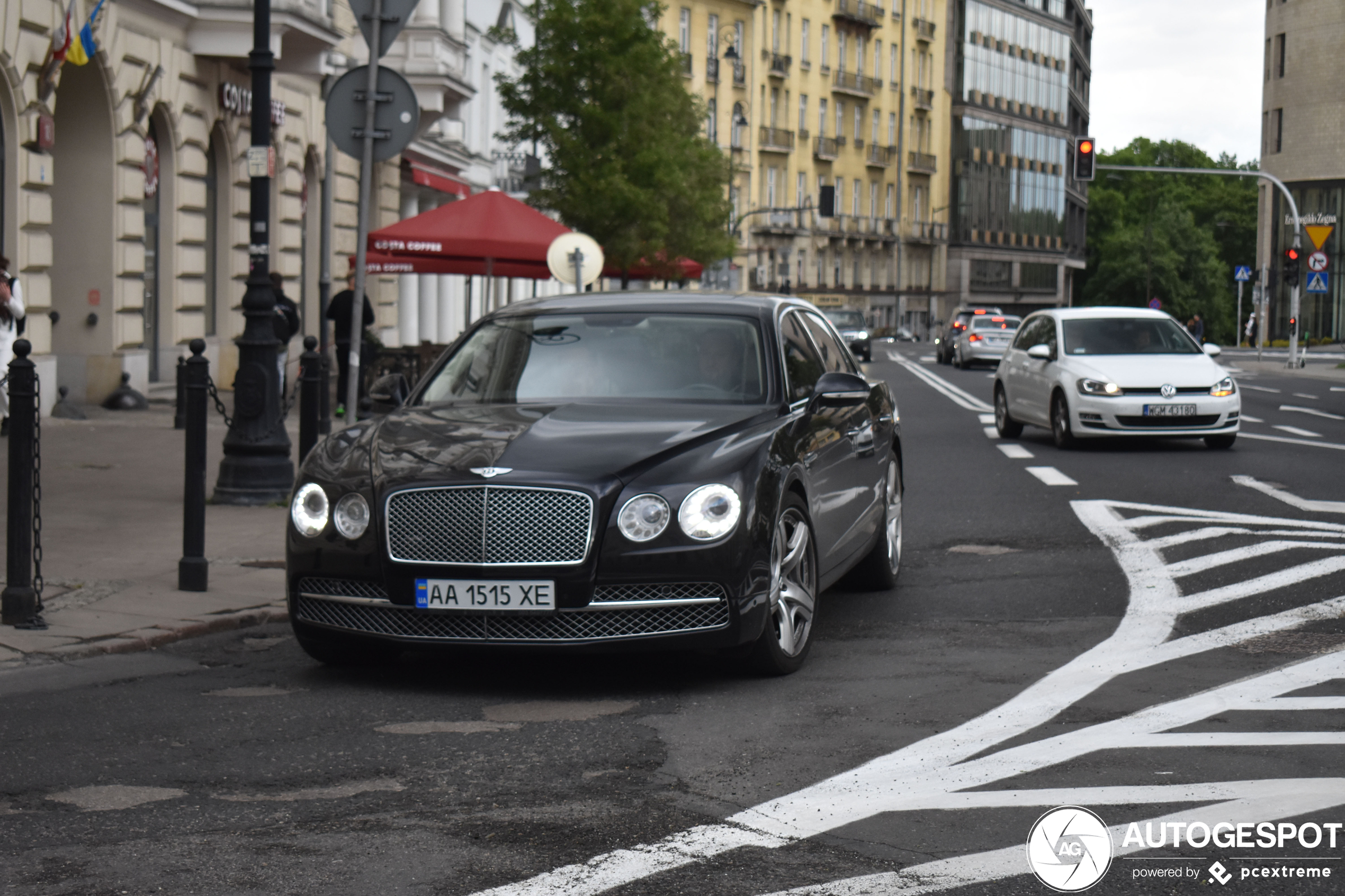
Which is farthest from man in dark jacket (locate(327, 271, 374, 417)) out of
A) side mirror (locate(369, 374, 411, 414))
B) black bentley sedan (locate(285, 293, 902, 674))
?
black bentley sedan (locate(285, 293, 902, 674))

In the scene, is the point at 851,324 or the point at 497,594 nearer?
the point at 497,594

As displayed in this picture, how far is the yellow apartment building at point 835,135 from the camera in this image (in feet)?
306

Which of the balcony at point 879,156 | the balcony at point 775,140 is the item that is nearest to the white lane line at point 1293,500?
the balcony at point 775,140

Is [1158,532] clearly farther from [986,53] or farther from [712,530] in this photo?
[986,53]

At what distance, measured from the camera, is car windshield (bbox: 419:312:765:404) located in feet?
25.6

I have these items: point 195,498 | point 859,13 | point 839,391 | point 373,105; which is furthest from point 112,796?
point 859,13

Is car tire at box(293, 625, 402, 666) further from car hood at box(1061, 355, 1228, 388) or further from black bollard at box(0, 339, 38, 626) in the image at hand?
car hood at box(1061, 355, 1228, 388)

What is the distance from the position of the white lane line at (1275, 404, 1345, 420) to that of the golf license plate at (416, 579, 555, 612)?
63.9 feet

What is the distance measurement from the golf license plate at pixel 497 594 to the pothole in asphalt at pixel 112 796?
4.87 feet

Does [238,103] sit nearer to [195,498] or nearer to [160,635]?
[195,498]

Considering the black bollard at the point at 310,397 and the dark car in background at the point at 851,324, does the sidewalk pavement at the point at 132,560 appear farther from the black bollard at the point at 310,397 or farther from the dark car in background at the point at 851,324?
→ the dark car in background at the point at 851,324

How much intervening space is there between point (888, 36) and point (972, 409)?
279 ft

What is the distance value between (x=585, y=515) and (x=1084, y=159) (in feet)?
132

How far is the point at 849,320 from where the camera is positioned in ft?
205
